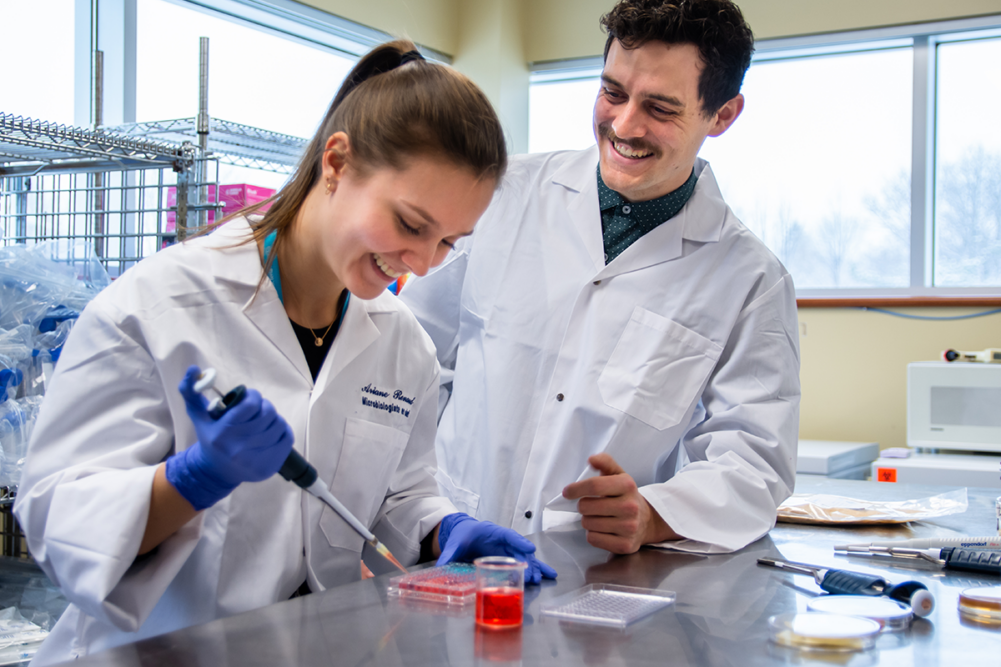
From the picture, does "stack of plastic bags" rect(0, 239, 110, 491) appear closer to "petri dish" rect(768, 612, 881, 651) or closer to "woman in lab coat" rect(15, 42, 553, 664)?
"woman in lab coat" rect(15, 42, 553, 664)

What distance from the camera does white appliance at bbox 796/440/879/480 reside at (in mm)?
2717

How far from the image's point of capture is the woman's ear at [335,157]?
39.3 inches

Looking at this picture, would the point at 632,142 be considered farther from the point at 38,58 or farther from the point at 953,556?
the point at 38,58

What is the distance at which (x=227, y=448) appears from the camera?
0.71 m

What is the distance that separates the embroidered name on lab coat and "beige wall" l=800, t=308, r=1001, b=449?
278 cm

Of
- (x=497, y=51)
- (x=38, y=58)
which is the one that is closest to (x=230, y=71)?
(x=38, y=58)

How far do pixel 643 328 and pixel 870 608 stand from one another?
64cm

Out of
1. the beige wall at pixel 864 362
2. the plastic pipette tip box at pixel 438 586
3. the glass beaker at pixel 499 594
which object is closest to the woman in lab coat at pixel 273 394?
the plastic pipette tip box at pixel 438 586

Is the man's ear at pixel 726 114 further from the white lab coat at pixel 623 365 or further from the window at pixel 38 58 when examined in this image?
the window at pixel 38 58

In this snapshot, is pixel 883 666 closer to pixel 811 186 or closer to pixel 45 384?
pixel 45 384

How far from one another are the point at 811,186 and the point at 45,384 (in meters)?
3.17

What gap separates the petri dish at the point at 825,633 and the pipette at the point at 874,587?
80mm

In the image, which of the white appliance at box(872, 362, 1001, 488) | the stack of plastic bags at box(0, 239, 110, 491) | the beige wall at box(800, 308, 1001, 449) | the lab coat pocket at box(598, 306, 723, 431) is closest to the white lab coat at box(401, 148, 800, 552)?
the lab coat pocket at box(598, 306, 723, 431)

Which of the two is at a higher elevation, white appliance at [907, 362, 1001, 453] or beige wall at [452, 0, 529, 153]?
beige wall at [452, 0, 529, 153]
